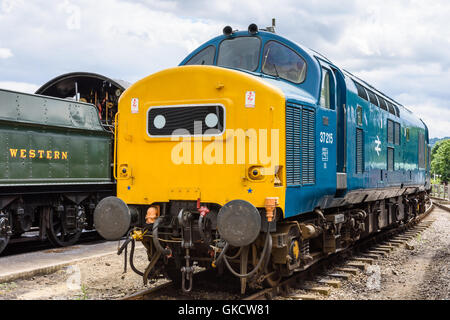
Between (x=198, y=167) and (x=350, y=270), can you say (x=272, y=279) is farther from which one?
(x=350, y=270)

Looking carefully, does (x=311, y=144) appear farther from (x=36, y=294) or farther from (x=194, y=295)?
(x=36, y=294)

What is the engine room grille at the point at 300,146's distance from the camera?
648 centimetres

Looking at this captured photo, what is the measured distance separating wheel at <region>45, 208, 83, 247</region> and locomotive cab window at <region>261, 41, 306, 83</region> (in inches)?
284

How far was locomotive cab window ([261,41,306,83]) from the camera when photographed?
7449 mm

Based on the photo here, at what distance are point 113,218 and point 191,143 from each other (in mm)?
1384

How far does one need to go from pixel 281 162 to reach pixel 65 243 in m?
7.91

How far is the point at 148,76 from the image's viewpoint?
698 cm

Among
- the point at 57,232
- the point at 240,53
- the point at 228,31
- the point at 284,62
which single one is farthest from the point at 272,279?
the point at 57,232

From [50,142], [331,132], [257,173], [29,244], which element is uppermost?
[50,142]

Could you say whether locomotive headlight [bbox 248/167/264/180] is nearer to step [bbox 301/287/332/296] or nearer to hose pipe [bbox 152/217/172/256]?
hose pipe [bbox 152/217/172/256]

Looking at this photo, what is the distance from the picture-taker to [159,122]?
6801 millimetres

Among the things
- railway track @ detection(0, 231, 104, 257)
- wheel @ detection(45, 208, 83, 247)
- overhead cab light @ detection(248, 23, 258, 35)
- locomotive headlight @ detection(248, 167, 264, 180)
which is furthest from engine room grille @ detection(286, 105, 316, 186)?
wheel @ detection(45, 208, 83, 247)

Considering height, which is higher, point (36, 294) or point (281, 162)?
point (281, 162)
